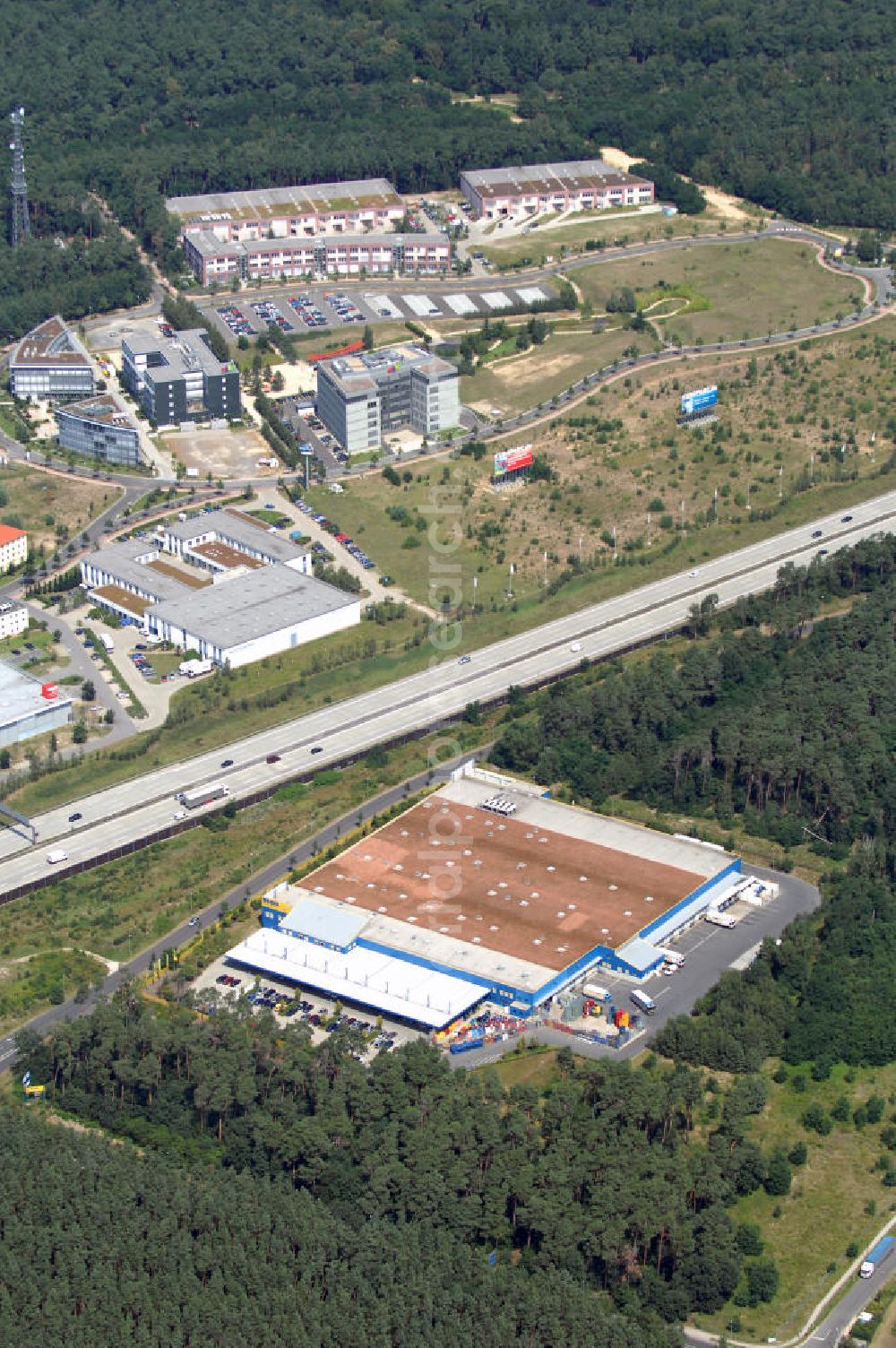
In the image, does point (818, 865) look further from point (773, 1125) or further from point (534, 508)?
point (534, 508)

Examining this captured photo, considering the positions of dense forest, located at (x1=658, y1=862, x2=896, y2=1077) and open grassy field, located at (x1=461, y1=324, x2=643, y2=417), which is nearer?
dense forest, located at (x1=658, y1=862, x2=896, y2=1077)

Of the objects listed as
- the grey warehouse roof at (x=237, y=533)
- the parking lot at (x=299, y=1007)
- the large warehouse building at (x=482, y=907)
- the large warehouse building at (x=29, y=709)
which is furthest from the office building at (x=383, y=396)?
the parking lot at (x=299, y=1007)

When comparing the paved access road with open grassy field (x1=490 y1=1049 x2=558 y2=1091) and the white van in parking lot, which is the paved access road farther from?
the white van in parking lot

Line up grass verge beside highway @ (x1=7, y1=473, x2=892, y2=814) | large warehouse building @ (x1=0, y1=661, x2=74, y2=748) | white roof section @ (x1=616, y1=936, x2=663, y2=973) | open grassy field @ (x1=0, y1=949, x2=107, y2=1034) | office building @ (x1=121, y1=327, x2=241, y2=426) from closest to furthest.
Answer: open grassy field @ (x1=0, y1=949, x2=107, y2=1034)
white roof section @ (x1=616, y1=936, x2=663, y2=973)
grass verge beside highway @ (x1=7, y1=473, x2=892, y2=814)
large warehouse building @ (x1=0, y1=661, x2=74, y2=748)
office building @ (x1=121, y1=327, x2=241, y2=426)

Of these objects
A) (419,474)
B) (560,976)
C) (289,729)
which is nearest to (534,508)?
(419,474)

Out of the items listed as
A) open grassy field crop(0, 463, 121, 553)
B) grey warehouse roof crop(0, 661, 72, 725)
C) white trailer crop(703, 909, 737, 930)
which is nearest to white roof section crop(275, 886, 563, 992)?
white trailer crop(703, 909, 737, 930)

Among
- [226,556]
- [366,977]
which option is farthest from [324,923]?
[226,556]
